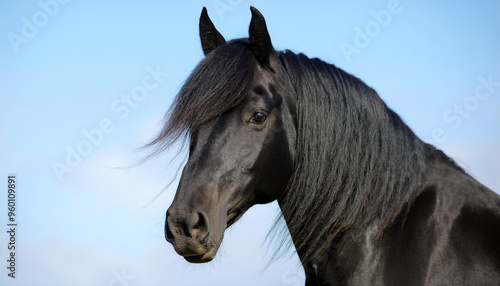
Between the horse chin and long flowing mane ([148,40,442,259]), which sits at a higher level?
long flowing mane ([148,40,442,259])

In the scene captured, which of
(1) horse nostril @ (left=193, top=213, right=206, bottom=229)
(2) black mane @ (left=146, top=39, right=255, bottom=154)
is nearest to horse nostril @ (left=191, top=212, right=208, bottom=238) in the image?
(1) horse nostril @ (left=193, top=213, right=206, bottom=229)

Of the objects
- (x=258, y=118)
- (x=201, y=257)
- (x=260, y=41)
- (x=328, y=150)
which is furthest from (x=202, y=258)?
(x=260, y=41)

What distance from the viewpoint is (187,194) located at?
11.1 feet

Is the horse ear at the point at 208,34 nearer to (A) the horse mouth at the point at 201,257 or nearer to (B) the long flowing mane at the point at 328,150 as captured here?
(B) the long flowing mane at the point at 328,150

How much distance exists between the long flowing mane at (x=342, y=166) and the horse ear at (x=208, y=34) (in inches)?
34.8

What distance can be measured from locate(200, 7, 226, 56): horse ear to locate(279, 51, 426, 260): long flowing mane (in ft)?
2.90

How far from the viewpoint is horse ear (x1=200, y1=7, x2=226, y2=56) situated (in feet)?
14.9

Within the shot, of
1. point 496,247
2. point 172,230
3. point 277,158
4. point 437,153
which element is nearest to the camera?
point 172,230

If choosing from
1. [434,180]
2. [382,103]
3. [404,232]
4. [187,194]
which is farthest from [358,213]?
[187,194]

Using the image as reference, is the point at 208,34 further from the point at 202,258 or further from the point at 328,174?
the point at 202,258

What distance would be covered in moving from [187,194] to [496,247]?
2320 millimetres

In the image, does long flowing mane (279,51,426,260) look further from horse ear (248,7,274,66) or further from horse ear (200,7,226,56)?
horse ear (200,7,226,56)

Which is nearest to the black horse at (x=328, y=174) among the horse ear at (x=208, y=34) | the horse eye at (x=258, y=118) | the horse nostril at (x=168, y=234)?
the horse eye at (x=258, y=118)

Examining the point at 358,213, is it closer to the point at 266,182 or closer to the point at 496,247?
the point at 266,182
